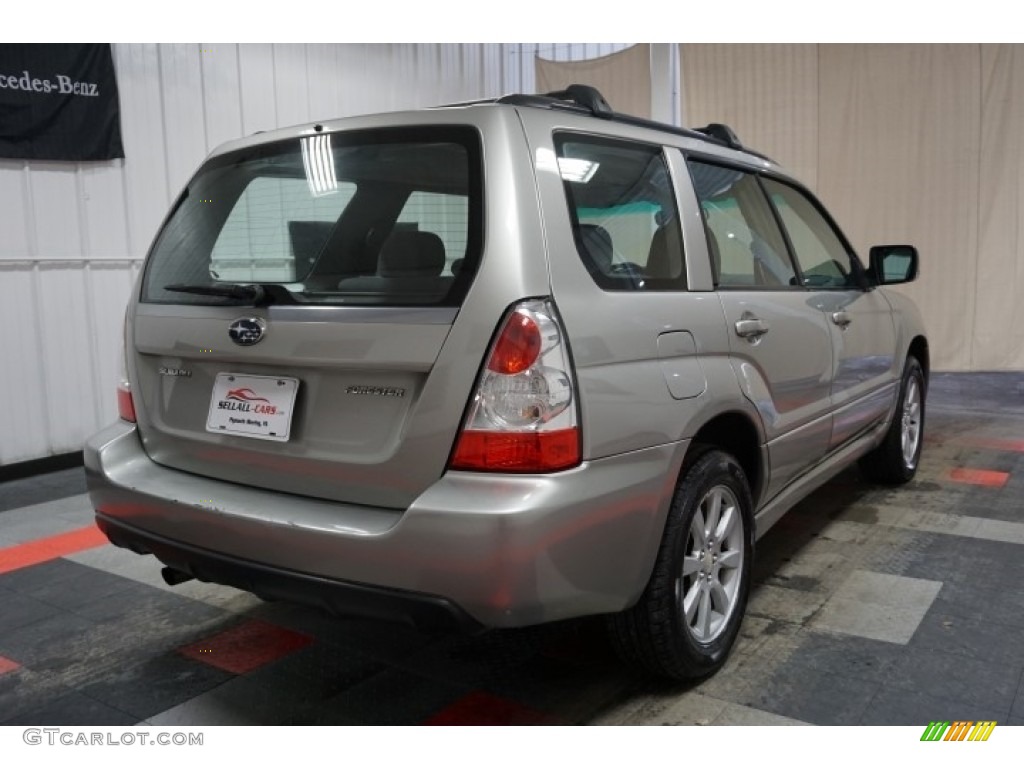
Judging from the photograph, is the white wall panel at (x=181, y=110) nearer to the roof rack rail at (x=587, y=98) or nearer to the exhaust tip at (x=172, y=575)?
the exhaust tip at (x=172, y=575)

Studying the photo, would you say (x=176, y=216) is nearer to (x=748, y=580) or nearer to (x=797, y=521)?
(x=748, y=580)

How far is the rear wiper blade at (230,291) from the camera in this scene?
203 cm

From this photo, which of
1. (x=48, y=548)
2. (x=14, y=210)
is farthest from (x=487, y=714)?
(x=14, y=210)

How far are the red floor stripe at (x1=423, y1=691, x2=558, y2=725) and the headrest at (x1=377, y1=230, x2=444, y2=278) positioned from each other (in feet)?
3.78

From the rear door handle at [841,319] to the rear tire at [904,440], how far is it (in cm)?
101

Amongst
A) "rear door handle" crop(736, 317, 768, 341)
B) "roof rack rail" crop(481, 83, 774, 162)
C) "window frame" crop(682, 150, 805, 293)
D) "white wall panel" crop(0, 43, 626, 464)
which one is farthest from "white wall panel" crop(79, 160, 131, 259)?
"rear door handle" crop(736, 317, 768, 341)

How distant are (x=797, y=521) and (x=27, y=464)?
444cm

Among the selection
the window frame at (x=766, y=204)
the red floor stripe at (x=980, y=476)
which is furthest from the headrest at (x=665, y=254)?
the red floor stripe at (x=980, y=476)

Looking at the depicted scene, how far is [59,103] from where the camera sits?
197 inches

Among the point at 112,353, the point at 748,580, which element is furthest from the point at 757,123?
the point at 748,580

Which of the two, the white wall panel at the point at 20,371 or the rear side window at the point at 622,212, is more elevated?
the rear side window at the point at 622,212

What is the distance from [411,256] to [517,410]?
1.52 ft

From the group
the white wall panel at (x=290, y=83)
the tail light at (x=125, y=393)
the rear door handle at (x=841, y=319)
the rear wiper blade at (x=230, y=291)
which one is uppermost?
the white wall panel at (x=290, y=83)

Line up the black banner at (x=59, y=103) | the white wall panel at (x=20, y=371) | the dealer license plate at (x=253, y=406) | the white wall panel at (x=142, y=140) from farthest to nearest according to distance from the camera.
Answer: the white wall panel at (x=142, y=140)
the white wall panel at (x=20, y=371)
the black banner at (x=59, y=103)
the dealer license plate at (x=253, y=406)
